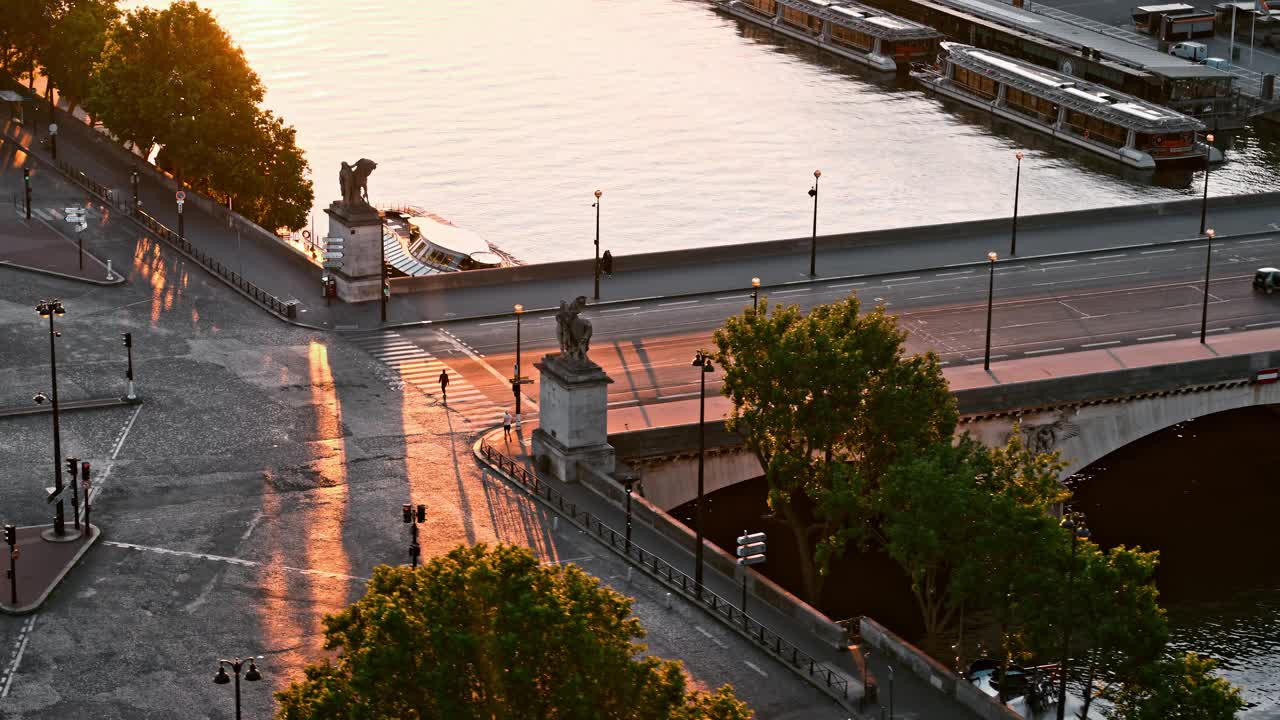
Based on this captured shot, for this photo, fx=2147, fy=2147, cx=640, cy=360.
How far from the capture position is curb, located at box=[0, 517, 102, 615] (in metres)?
78.4

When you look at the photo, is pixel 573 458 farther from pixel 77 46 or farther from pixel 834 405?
pixel 77 46

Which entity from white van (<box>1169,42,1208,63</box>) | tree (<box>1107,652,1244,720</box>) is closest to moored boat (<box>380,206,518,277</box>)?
tree (<box>1107,652,1244,720</box>)

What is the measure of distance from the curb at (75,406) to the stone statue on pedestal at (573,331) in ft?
70.7

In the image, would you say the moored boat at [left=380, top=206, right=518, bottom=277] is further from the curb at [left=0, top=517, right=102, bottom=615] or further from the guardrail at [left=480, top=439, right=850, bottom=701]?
the curb at [left=0, top=517, right=102, bottom=615]

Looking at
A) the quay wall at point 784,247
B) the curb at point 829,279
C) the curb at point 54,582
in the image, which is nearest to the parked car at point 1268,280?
the curb at point 829,279

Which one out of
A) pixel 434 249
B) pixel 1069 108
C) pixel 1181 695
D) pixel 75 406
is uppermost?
pixel 1069 108

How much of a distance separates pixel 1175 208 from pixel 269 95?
83.0 metres

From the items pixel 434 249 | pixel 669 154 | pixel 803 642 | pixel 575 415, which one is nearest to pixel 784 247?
pixel 434 249

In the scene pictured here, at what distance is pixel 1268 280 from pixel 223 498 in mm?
62385

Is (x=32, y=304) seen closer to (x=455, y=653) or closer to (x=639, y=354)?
(x=639, y=354)

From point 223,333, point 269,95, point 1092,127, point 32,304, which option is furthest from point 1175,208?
point 269,95

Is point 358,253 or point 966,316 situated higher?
point 358,253

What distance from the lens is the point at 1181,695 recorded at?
70.2m

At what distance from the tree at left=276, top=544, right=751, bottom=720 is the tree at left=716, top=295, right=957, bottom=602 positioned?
27.2 metres
